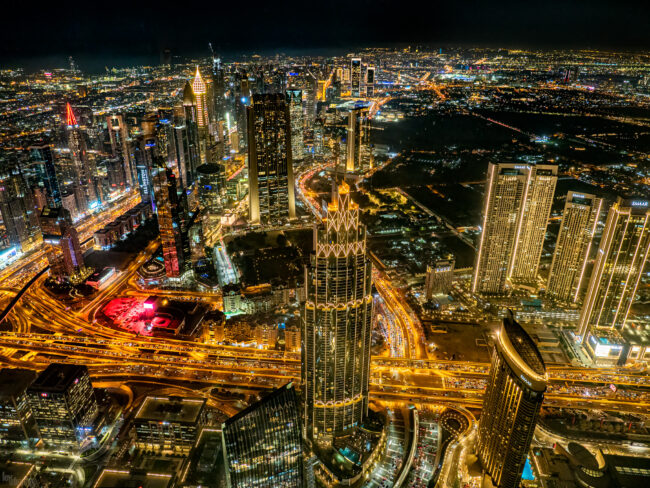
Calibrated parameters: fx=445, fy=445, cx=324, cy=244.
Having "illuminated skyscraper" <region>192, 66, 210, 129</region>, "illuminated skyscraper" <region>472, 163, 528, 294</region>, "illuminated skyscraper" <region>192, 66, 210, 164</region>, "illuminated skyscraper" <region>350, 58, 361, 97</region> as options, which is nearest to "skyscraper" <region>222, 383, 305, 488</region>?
"illuminated skyscraper" <region>472, 163, 528, 294</region>

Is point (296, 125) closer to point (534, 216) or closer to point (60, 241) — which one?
point (60, 241)

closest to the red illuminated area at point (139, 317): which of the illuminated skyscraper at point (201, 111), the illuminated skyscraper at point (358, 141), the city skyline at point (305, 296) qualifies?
the city skyline at point (305, 296)

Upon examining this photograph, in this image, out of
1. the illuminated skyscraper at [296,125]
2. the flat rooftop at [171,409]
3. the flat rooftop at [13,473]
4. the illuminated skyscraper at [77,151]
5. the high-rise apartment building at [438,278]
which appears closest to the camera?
the flat rooftop at [13,473]

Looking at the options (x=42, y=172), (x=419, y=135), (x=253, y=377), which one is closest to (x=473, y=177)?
(x=419, y=135)

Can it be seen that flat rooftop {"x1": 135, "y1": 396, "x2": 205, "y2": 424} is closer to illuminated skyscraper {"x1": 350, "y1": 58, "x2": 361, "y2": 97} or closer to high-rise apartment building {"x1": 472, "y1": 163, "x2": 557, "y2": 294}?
high-rise apartment building {"x1": 472, "y1": 163, "x2": 557, "y2": 294}

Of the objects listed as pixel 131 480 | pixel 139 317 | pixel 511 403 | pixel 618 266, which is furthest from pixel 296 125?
pixel 511 403

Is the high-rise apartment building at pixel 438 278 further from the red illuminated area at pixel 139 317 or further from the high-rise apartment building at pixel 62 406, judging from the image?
the high-rise apartment building at pixel 62 406

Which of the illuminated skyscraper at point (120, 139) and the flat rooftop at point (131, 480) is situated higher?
the illuminated skyscraper at point (120, 139)
